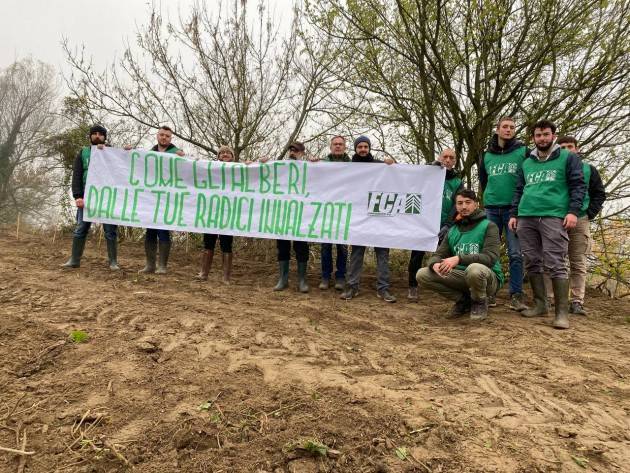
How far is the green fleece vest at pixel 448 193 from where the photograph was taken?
5.34 metres

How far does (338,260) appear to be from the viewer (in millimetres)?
5867

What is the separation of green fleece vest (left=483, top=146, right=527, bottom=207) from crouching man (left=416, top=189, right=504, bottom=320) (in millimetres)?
603

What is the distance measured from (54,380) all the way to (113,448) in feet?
3.25

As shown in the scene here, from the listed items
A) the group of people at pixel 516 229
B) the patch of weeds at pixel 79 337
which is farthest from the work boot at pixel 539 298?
the patch of weeds at pixel 79 337

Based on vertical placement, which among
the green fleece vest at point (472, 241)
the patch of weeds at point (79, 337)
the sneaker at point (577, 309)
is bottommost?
the patch of weeds at point (79, 337)

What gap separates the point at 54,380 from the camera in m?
2.64

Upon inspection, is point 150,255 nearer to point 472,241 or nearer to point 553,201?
point 472,241

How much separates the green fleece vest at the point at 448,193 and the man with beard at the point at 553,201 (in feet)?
3.26

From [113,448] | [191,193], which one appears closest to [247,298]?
[191,193]

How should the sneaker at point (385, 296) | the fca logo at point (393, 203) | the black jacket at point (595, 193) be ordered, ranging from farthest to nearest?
1. the fca logo at point (393, 203)
2. the sneaker at point (385, 296)
3. the black jacket at point (595, 193)

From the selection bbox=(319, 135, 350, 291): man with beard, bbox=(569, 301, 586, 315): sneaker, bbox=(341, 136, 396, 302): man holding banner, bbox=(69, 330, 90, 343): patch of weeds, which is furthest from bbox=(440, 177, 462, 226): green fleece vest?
bbox=(69, 330, 90, 343): patch of weeds

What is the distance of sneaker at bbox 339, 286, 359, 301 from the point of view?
533 centimetres

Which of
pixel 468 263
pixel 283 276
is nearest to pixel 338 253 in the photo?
pixel 283 276

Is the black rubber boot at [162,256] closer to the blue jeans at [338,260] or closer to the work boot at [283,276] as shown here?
the work boot at [283,276]
